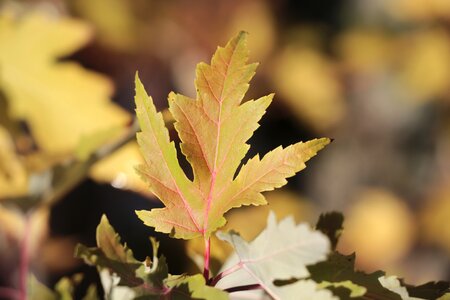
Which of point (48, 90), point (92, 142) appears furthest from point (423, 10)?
point (92, 142)

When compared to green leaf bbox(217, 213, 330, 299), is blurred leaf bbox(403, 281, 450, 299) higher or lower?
lower

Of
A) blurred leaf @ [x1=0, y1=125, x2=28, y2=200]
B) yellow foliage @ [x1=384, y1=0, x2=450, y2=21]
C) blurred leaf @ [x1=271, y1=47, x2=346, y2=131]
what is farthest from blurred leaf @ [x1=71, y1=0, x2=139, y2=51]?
blurred leaf @ [x1=0, y1=125, x2=28, y2=200]

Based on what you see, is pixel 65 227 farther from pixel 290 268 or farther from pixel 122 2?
pixel 290 268

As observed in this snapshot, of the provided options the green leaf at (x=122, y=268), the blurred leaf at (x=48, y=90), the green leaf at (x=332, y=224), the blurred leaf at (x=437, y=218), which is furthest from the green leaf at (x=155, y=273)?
the blurred leaf at (x=437, y=218)

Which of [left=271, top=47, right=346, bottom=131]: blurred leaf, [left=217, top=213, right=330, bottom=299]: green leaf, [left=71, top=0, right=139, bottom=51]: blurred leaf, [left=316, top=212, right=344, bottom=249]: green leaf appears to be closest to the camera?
[left=217, top=213, right=330, bottom=299]: green leaf

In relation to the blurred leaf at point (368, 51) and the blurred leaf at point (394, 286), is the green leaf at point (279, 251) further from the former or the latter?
the blurred leaf at point (368, 51)

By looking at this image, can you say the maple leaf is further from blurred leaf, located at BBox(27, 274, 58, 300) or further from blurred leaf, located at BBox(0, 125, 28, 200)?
blurred leaf, located at BBox(0, 125, 28, 200)
